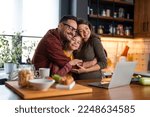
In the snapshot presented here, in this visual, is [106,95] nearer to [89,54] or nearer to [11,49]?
[89,54]

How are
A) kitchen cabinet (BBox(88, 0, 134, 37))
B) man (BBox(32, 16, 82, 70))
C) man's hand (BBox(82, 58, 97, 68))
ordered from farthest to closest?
kitchen cabinet (BBox(88, 0, 134, 37)), man's hand (BBox(82, 58, 97, 68)), man (BBox(32, 16, 82, 70))

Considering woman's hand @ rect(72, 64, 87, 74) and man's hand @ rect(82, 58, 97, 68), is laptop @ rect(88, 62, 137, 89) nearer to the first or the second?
woman's hand @ rect(72, 64, 87, 74)

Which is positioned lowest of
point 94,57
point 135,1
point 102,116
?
point 102,116

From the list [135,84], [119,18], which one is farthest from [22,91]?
[119,18]

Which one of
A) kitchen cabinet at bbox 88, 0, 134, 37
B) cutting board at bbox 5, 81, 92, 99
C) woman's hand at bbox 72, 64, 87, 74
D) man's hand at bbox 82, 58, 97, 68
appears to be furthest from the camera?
kitchen cabinet at bbox 88, 0, 134, 37

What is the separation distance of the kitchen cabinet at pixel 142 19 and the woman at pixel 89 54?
97.3 inches

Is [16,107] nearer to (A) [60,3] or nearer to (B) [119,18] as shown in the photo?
(A) [60,3]

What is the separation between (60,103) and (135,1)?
13.5 feet

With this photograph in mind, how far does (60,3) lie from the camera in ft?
13.5

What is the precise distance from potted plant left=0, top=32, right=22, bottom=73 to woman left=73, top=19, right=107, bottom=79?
1422mm

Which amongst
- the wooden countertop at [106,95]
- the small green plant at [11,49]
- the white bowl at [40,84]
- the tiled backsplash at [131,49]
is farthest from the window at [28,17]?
the white bowl at [40,84]

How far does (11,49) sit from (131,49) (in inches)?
101

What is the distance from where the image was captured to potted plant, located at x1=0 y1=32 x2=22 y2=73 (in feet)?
11.9

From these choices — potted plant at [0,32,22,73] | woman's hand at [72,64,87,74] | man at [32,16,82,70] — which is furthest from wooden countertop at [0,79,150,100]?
potted plant at [0,32,22,73]
